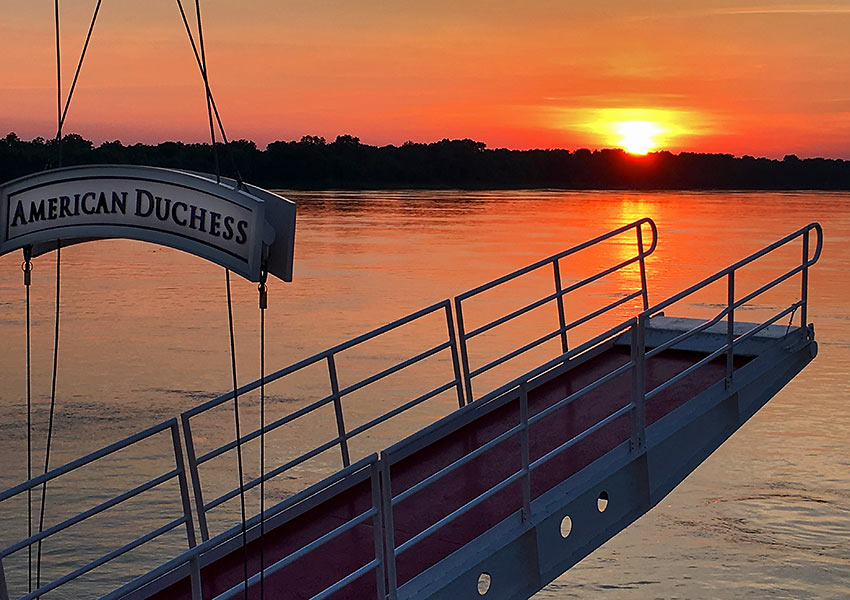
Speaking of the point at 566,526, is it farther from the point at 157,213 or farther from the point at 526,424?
the point at 157,213

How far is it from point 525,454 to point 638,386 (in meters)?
1.14

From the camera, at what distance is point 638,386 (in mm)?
6793

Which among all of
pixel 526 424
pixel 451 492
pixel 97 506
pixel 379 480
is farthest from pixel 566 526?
pixel 97 506

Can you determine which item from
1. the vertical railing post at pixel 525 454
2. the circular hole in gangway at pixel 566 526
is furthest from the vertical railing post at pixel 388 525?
the circular hole in gangway at pixel 566 526

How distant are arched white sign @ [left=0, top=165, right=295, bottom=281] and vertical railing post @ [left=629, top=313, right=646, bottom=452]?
2.68 meters

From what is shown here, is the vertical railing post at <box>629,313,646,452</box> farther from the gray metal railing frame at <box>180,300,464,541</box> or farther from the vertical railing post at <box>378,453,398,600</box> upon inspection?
the vertical railing post at <box>378,453,398,600</box>

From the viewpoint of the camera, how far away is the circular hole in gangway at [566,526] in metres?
6.48

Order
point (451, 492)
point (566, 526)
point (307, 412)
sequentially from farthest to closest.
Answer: point (307, 412), point (451, 492), point (566, 526)

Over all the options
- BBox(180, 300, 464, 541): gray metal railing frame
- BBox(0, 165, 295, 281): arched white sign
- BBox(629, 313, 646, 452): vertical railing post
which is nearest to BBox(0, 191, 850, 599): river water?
BBox(180, 300, 464, 541): gray metal railing frame

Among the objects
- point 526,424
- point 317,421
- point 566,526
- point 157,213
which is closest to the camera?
point 157,213

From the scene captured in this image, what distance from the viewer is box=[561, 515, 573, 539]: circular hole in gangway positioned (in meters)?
6.48

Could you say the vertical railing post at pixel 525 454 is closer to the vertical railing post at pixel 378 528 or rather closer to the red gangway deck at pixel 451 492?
the red gangway deck at pixel 451 492

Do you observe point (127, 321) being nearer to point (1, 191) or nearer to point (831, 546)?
point (831, 546)

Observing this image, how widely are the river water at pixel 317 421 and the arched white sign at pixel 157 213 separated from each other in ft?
24.6
